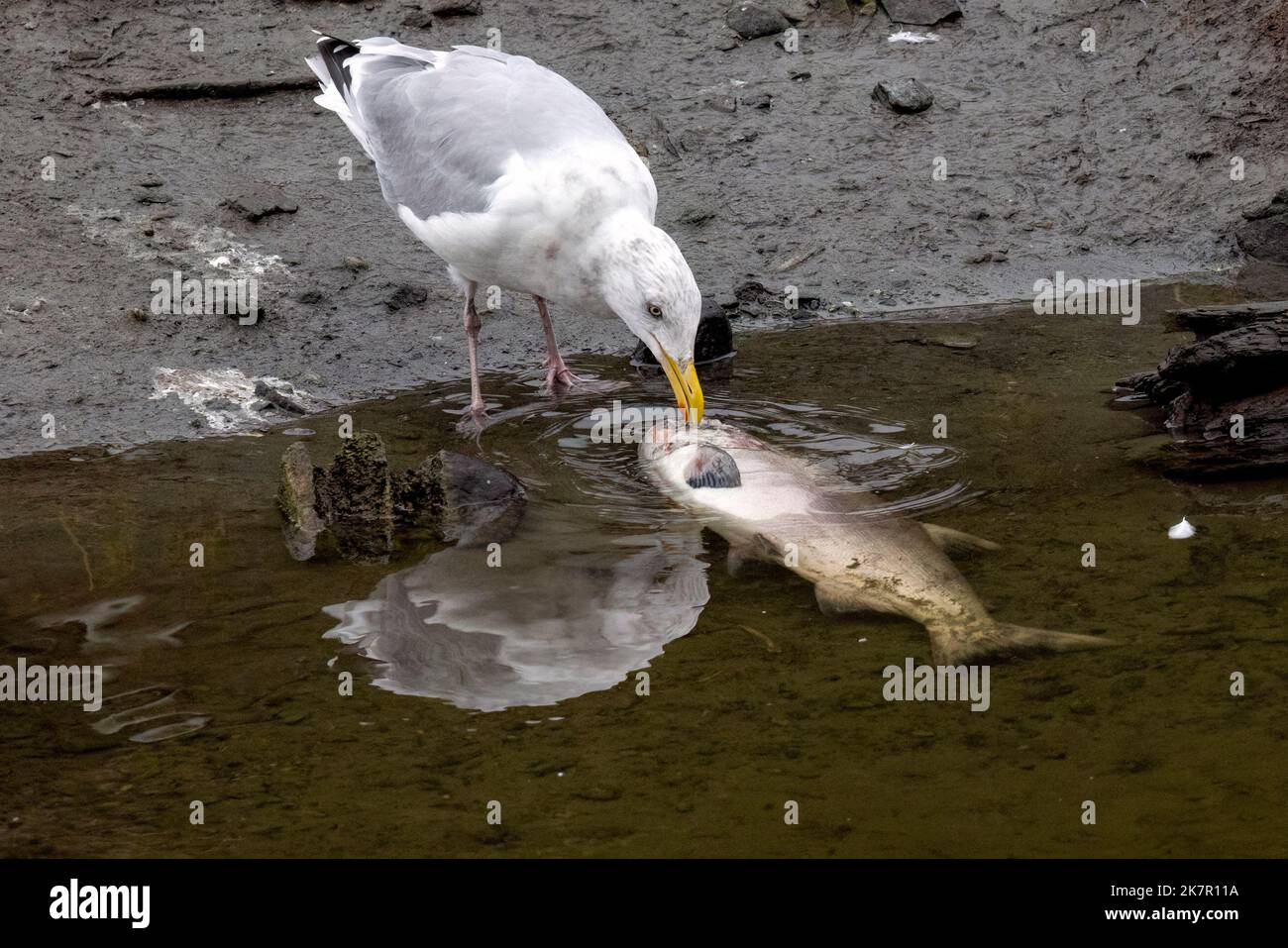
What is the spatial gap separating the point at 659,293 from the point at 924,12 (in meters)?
5.43

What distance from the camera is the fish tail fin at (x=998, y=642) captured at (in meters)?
5.01

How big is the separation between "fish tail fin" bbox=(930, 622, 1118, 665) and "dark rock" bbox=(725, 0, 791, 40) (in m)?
6.61

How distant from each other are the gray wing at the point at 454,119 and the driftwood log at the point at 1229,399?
259cm

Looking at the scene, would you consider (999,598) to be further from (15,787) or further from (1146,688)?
(15,787)

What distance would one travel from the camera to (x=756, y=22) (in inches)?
423

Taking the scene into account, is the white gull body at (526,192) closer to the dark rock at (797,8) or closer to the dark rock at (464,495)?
the dark rock at (464,495)

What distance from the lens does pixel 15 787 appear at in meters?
4.46

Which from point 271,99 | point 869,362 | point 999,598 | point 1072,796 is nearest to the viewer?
point 1072,796

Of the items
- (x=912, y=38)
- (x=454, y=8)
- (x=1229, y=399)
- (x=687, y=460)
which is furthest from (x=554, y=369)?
(x=912, y=38)

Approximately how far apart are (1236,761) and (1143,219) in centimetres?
604

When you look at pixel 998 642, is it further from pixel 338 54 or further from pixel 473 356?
pixel 338 54

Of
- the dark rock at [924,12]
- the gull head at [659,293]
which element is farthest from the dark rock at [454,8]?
the gull head at [659,293]

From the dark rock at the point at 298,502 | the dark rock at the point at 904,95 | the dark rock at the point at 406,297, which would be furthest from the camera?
the dark rock at the point at 904,95

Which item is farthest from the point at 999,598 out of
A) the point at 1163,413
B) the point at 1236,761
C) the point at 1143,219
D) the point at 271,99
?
the point at 271,99
